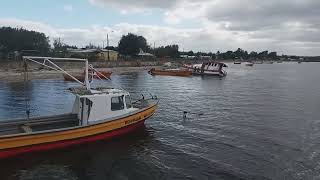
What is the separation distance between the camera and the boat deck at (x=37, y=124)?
23.2 metres

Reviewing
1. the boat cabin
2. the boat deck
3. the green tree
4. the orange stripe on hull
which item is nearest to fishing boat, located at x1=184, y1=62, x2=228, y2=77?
the green tree

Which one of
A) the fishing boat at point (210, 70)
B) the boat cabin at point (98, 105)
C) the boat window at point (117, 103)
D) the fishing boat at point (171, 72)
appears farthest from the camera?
the fishing boat at point (210, 70)

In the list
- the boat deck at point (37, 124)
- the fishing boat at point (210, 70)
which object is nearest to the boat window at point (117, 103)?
the boat deck at point (37, 124)

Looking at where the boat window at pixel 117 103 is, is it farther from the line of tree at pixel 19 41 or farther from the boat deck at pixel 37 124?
the line of tree at pixel 19 41

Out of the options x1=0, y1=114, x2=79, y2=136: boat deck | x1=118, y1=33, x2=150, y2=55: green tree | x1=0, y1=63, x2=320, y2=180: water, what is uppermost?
x1=118, y1=33, x2=150, y2=55: green tree

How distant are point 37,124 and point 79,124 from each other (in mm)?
2670

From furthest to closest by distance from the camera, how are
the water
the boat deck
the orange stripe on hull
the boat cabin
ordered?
the boat cabin → the boat deck → the orange stripe on hull → the water

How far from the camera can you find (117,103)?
25.7m

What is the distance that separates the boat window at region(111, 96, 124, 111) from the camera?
83.3 ft

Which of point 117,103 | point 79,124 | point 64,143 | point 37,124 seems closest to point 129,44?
point 117,103

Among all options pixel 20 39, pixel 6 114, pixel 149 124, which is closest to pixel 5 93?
pixel 6 114

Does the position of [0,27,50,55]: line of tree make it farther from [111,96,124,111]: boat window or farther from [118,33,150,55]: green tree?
[111,96,124,111]: boat window

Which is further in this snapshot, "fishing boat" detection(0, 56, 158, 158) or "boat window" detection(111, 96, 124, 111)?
"boat window" detection(111, 96, 124, 111)

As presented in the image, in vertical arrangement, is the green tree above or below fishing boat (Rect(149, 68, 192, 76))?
above
